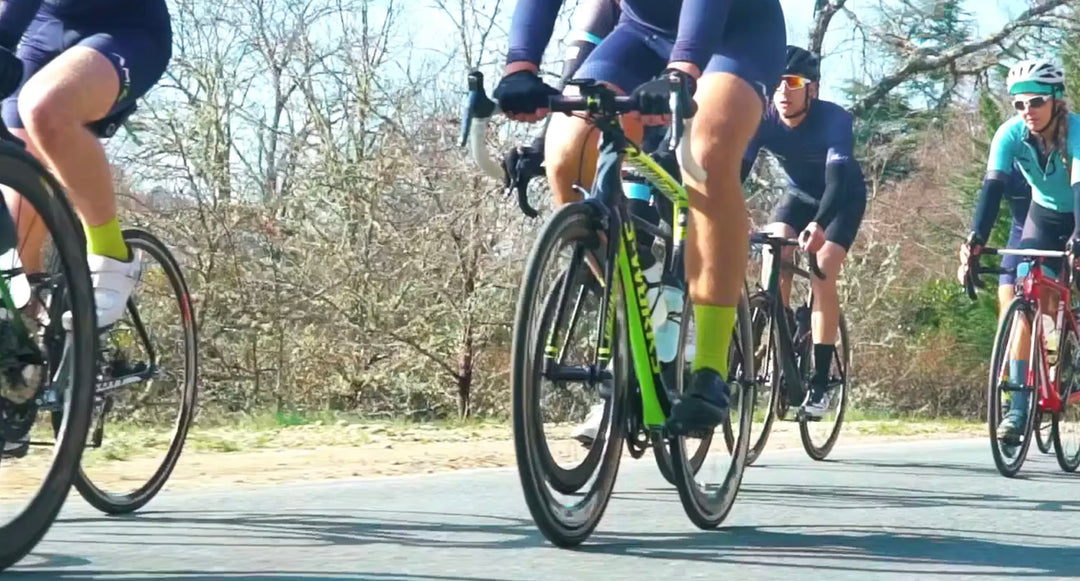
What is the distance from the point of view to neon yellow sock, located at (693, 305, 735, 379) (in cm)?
504

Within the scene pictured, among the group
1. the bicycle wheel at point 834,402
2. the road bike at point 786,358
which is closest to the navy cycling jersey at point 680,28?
the road bike at point 786,358

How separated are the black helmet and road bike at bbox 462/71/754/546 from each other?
4.21m

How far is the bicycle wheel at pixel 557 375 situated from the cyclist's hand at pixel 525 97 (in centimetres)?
29

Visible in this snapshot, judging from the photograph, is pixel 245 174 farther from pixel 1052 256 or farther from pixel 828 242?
pixel 1052 256

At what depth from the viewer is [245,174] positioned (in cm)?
2069

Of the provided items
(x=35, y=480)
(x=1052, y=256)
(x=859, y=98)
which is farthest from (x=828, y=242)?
(x=859, y=98)

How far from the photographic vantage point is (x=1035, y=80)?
27.0ft

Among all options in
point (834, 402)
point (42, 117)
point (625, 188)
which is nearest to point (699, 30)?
point (625, 188)

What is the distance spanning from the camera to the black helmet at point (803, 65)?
905cm

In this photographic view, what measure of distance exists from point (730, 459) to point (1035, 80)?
3451 mm

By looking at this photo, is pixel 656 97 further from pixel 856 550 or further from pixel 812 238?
pixel 812 238

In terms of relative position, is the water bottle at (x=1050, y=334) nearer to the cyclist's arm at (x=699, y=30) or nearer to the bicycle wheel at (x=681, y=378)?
the bicycle wheel at (x=681, y=378)

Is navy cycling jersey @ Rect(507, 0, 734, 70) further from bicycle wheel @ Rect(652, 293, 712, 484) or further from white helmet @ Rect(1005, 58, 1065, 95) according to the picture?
white helmet @ Rect(1005, 58, 1065, 95)

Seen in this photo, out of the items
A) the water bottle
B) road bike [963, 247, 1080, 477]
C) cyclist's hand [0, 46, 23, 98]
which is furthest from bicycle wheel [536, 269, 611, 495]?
the water bottle
